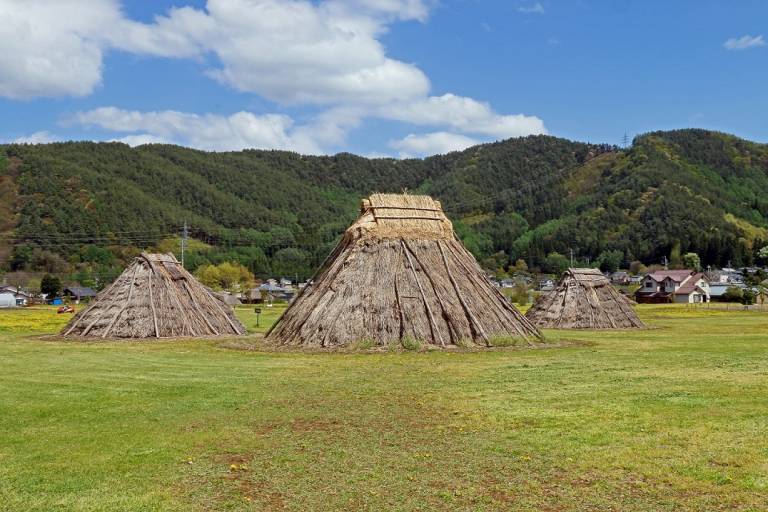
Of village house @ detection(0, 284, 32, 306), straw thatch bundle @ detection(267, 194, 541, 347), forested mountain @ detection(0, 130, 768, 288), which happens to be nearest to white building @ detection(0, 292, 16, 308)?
village house @ detection(0, 284, 32, 306)

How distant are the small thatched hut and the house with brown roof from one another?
207 feet

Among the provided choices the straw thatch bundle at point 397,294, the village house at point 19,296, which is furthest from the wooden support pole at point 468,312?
the village house at point 19,296

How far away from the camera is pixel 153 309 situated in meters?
33.8

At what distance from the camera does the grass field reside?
8.52 meters

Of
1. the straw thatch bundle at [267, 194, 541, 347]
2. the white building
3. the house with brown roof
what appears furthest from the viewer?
the house with brown roof

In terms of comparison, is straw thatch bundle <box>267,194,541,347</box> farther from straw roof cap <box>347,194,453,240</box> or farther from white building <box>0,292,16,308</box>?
white building <box>0,292,16,308</box>

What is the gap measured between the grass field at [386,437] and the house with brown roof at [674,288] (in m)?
88.1

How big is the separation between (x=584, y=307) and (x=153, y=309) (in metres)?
23.2

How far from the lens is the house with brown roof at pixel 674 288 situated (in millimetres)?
103438

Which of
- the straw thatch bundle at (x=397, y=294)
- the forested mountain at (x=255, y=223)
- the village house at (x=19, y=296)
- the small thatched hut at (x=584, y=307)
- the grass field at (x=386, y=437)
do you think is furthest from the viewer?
the forested mountain at (x=255, y=223)

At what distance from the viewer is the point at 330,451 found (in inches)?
419

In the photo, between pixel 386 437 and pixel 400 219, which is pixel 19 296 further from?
pixel 386 437

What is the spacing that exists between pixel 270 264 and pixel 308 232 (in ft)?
80.1

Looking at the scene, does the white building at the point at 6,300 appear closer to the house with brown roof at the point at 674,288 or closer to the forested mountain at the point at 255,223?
the forested mountain at the point at 255,223
